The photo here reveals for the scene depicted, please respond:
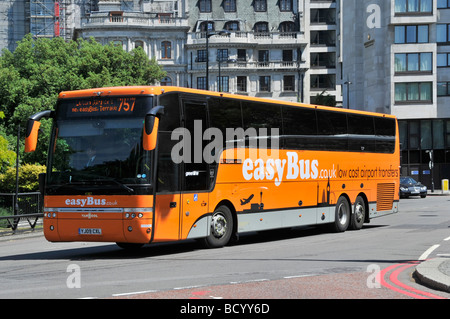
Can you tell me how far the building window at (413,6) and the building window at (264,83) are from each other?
30.9 m

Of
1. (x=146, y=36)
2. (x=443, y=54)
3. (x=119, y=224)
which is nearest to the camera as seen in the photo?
(x=119, y=224)

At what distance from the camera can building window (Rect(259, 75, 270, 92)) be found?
99938 mm

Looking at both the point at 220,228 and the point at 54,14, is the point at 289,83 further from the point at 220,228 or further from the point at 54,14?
the point at 220,228

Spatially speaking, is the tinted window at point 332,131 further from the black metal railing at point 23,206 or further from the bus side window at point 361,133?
the black metal railing at point 23,206

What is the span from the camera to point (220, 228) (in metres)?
18.3

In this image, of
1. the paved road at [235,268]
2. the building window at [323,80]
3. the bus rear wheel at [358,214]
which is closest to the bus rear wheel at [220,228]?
the paved road at [235,268]

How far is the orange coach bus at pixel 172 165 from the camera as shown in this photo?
16.0 metres

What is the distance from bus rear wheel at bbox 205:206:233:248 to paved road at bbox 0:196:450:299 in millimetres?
250

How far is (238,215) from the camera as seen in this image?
18812 millimetres

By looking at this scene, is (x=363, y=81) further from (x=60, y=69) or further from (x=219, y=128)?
(x=219, y=128)

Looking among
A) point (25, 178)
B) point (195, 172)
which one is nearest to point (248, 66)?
point (25, 178)

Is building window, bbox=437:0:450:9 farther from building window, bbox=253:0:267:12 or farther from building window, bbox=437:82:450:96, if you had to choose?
building window, bbox=253:0:267:12

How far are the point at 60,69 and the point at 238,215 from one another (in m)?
41.9
